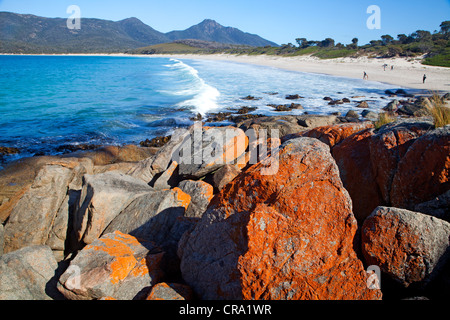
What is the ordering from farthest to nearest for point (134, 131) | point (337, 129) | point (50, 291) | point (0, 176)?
point (134, 131) < point (0, 176) < point (337, 129) < point (50, 291)

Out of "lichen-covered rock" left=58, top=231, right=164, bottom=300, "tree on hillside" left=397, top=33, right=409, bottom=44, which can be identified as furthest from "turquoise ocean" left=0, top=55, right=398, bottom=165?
"tree on hillside" left=397, top=33, right=409, bottom=44

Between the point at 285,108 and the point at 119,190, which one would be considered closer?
the point at 119,190

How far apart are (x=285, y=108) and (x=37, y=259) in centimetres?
1859

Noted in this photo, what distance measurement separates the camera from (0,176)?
7867mm

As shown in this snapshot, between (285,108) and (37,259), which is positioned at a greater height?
(285,108)

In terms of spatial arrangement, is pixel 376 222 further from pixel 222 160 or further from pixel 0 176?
pixel 0 176

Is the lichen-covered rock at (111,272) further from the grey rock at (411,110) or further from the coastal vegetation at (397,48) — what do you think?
the coastal vegetation at (397,48)

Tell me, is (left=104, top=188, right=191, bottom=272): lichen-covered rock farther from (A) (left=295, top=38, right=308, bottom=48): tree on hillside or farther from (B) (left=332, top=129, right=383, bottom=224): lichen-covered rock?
(A) (left=295, top=38, right=308, bottom=48): tree on hillside

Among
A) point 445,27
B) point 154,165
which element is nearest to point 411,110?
point 154,165

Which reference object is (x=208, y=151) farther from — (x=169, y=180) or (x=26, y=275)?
(x=26, y=275)

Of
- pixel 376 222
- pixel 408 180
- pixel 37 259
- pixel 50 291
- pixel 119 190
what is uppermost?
pixel 408 180

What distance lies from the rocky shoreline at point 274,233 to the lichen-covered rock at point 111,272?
0.01 metres
